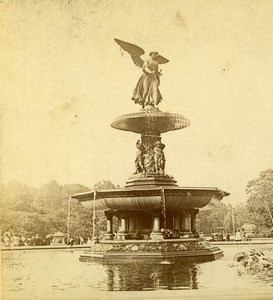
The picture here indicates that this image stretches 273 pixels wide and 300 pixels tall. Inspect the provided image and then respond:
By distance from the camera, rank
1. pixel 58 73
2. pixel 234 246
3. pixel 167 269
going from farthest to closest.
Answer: pixel 234 246
pixel 58 73
pixel 167 269

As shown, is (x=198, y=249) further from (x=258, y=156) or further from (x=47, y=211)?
(x=47, y=211)

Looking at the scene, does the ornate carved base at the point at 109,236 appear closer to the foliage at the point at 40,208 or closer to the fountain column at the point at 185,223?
the foliage at the point at 40,208

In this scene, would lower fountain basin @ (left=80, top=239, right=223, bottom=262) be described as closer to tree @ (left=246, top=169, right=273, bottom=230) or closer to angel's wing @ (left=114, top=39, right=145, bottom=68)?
tree @ (left=246, top=169, right=273, bottom=230)

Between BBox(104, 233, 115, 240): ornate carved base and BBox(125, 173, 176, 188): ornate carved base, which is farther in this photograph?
BBox(104, 233, 115, 240): ornate carved base

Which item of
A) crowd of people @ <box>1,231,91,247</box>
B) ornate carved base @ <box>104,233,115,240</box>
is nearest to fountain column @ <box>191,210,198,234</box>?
ornate carved base @ <box>104,233,115,240</box>

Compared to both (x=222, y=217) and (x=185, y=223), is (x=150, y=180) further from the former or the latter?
(x=222, y=217)

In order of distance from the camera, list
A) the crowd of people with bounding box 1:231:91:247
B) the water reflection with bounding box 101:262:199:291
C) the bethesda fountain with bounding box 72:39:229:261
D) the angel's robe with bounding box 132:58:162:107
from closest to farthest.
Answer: the water reflection with bounding box 101:262:199:291 < the crowd of people with bounding box 1:231:91:247 < the bethesda fountain with bounding box 72:39:229:261 < the angel's robe with bounding box 132:58:162:107

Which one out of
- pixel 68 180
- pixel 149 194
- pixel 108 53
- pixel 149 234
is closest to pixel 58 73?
pixel 108 53
